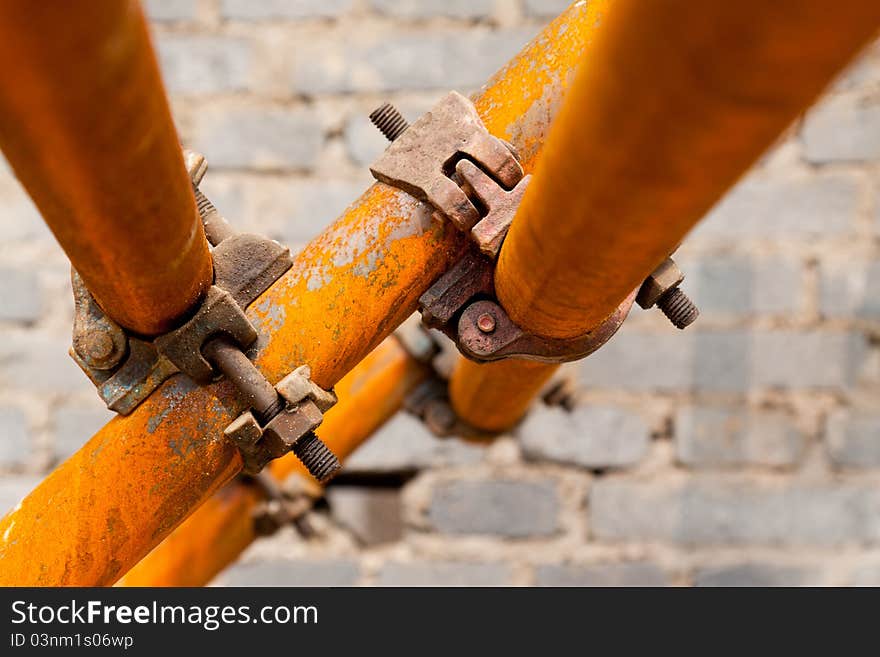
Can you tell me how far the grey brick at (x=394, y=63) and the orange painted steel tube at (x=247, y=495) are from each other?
3.00 ft

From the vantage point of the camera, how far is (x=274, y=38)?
1842mm

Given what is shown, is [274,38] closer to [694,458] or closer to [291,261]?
[694,458]

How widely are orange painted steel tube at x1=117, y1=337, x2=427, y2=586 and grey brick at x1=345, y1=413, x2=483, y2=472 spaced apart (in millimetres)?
754

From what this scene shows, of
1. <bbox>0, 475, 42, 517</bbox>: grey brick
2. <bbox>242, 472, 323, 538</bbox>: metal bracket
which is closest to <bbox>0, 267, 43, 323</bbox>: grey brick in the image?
<bbox>0, 475, 42, 517</bbox>: grey brick

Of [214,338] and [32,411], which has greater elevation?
[214,338]

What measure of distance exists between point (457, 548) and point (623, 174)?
1.48 metres

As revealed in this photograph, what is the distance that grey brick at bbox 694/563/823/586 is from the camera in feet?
5.84

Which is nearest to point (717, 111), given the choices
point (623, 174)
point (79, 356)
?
point (623, 174)

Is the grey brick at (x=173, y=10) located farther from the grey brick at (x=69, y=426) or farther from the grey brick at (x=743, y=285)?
the grey brick at (x=743, y=285)

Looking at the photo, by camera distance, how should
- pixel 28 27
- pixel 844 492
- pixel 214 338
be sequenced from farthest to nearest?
pixel 844 492 → pixel 214 338 → pixel 28 27

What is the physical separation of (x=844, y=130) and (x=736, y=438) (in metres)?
0.58

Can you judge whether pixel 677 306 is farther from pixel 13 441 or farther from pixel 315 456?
pixel 13 441

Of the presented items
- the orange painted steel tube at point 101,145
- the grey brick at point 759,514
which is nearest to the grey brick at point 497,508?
the grey brick at point 759,514

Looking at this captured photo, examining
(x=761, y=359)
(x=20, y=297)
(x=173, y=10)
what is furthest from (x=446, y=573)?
(x=173, y=10)
